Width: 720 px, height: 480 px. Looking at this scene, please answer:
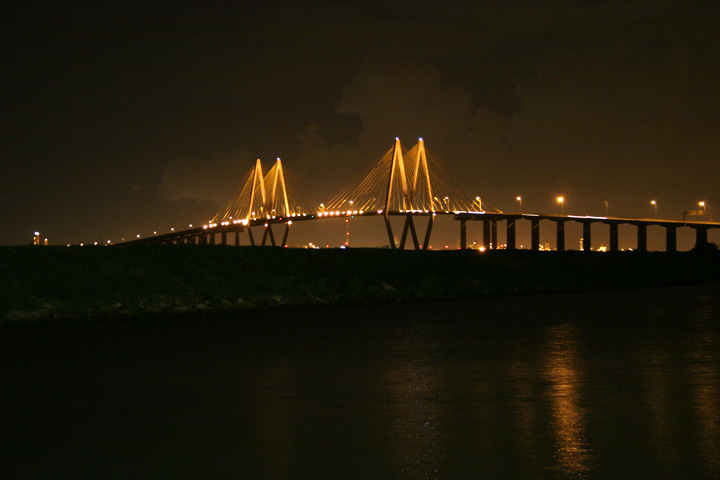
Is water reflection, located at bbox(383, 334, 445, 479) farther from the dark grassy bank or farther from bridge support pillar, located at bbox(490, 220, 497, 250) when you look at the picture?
bridge support pillar, located at bbox(490, 220, 497, 250)

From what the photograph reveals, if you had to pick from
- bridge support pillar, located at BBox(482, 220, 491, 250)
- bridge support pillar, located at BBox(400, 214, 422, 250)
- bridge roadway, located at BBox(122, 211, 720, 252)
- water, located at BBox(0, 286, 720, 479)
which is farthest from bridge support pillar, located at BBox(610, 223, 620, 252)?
water, located at BBox(0, 286, 720, 479)

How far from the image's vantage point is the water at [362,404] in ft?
27.1

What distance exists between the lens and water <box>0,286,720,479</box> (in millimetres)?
8258

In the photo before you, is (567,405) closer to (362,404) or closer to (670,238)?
(362,404)

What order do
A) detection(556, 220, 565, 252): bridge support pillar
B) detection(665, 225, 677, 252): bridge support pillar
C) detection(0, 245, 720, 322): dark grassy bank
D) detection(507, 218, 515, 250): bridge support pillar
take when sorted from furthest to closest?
detection(665, 225, 677, 252): bridge support pillar
detection(556, 220, 565, 252): bridge support pillar
detection(507, 218, 515, 250): bridge support pillar
detection(0, 245, 720, 322): dark grassy bank

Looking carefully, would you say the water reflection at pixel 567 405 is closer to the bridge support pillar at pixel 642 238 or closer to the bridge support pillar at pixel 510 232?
the bridge support pillar at pixel 510 232

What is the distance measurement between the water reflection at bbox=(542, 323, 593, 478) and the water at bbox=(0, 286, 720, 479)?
37mm

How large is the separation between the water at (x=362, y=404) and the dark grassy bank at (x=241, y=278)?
Answer: 17.4 ft

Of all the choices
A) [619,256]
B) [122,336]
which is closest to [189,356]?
[122,336]

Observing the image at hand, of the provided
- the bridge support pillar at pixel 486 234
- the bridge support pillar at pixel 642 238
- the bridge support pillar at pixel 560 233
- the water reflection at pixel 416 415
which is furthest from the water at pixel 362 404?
the bridge support pillar at pixel 642 238

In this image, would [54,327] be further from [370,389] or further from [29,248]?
[370,389]

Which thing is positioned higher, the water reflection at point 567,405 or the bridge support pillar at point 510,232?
the bridge support pillar at point 510,232

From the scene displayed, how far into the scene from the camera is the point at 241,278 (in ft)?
115

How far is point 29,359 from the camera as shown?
17.2 m
